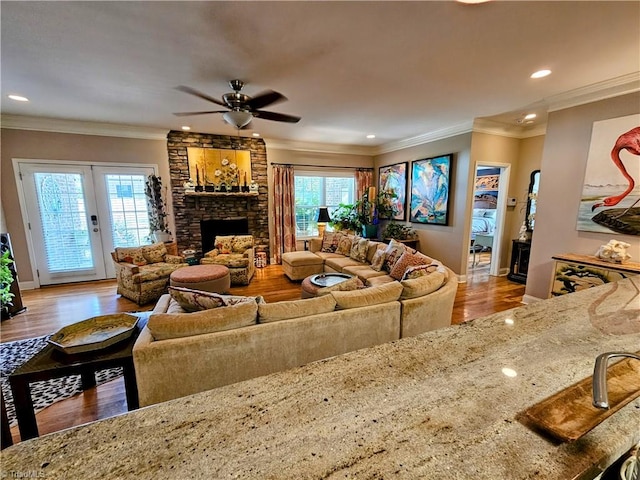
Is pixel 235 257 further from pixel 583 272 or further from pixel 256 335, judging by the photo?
pixel 583 272

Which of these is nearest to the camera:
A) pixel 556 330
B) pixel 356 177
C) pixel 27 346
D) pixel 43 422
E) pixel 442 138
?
pixel 556 330

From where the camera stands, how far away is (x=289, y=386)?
89 cm

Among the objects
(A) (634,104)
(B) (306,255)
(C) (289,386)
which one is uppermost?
(A) (634,104)

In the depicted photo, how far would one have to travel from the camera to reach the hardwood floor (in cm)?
195

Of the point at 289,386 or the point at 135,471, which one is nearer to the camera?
the point at 135,471

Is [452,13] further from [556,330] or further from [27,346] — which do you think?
[27,346]

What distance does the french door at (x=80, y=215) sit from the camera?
440cm

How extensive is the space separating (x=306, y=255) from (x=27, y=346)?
11.6 ft

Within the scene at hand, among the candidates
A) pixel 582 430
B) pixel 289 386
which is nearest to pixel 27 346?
pixel 289 386

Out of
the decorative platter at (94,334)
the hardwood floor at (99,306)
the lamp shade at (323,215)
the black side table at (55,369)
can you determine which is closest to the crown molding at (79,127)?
the hardwood floor at (99,306)

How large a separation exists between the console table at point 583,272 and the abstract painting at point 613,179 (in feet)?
1.39

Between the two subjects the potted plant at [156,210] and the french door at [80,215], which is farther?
the potted plant at [156,210]

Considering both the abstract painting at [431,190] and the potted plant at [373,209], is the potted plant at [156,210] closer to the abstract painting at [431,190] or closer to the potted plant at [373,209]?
the potted plant at [373,209]

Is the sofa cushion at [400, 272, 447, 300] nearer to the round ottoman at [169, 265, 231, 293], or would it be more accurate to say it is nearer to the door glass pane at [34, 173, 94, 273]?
the round ottoman at [169, 265, 231, 293]
